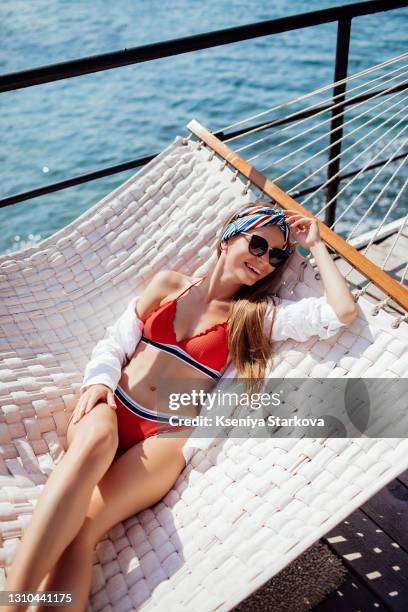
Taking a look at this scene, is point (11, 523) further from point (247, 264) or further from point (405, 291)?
point (405, 291)

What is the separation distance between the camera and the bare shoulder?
5.95ft

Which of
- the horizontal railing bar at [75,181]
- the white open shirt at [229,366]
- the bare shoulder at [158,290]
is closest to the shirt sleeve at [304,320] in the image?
the white open shirt at [229,366]

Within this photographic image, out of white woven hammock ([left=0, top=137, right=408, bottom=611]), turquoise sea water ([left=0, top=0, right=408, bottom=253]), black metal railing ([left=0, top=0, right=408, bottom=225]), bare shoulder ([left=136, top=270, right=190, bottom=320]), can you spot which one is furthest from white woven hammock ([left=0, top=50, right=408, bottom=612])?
turquoise sea water ([left=0, top=0, right=408, bottom=253])

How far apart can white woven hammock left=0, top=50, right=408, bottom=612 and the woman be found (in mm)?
64

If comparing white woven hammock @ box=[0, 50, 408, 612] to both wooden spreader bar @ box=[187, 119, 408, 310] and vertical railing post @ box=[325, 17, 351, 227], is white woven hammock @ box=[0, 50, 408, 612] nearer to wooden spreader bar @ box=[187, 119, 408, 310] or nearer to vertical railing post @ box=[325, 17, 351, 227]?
wooden spreader bar @ box=[187, 119, 408, 310]

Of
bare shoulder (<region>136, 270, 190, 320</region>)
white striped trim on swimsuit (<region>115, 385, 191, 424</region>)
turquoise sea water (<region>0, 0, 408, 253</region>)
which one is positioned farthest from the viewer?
turquoise sea water (<region>0, 0, 408, 253</region>)

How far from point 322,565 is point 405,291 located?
745 millimetres

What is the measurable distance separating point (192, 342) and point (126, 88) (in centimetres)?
756

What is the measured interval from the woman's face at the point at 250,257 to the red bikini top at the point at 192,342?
0.16 meters

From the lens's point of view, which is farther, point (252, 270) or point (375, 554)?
point (252, 270)

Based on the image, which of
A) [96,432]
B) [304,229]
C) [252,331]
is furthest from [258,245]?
[96,432]

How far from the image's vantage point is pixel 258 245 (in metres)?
1.68

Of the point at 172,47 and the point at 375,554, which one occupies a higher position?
the point at 172,47

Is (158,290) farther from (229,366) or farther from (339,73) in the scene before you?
(339,73)
